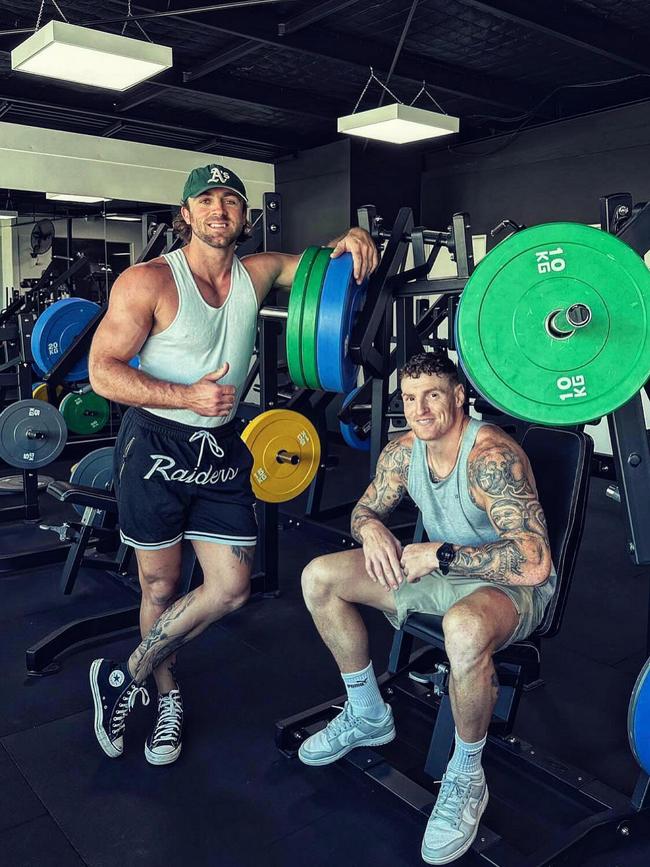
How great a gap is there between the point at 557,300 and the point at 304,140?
5.19 meters

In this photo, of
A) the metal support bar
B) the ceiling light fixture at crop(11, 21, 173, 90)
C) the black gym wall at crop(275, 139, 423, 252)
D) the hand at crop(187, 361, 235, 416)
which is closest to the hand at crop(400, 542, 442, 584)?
the metal support bar

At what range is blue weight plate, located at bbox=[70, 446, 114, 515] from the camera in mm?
3168

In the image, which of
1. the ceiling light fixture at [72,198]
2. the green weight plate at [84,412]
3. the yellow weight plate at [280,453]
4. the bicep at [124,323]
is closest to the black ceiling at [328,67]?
the ceiling light fixture at [72,198]

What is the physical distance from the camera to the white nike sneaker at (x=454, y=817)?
1450 millimetres

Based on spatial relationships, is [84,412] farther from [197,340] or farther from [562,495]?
[562,495]

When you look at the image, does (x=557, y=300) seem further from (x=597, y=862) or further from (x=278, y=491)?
(x=278, y=491)

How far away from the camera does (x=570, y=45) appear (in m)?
4.29

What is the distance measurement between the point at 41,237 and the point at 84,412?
1.20 meters

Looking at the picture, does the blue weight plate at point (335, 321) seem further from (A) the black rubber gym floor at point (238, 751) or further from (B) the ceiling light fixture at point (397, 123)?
(B) the ceiling light fixture at point (397, 123)

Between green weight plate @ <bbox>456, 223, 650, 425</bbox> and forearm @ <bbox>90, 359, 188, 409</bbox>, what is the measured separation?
0.63 m

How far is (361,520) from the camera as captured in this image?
1765 millimetres

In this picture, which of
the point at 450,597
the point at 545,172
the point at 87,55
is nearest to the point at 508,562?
the point at 450,597

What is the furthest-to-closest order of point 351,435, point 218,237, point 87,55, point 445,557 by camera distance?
point 351,435
point 87,55
point 218,237
point 445,557

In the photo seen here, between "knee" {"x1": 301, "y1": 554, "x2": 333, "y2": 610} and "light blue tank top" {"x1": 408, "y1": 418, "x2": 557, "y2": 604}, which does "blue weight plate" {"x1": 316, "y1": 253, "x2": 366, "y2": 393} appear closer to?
"light blue tank top" {"x1": 408, "y1": 418, "x2": 557, "y2": 604}
